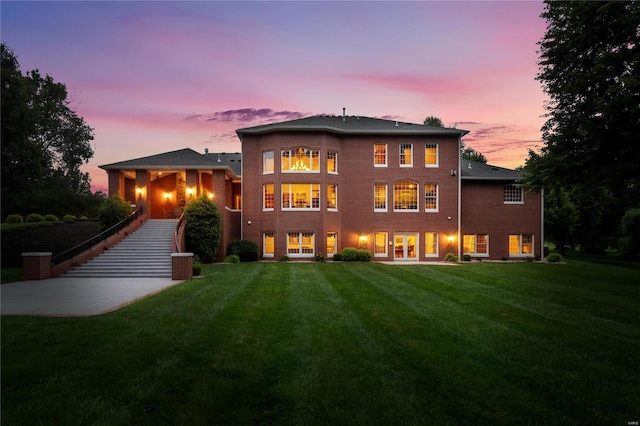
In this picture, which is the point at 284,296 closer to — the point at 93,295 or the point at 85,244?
the point at 93,295

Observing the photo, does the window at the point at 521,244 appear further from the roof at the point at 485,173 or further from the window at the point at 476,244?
the roof at the point at 485,173

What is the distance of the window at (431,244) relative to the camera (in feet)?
88.4

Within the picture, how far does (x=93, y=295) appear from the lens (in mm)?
11148

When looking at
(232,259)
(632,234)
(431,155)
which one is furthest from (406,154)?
(632,234)

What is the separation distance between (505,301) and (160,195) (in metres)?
25.9

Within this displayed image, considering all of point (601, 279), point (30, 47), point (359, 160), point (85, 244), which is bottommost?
point (601, 279)

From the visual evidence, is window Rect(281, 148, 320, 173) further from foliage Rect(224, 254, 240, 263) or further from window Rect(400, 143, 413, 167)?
foliage Rect(224, 254, 240, 263)

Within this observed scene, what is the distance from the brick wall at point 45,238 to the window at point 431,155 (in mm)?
23403

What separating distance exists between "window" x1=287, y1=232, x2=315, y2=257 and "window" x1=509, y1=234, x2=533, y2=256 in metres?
16.5

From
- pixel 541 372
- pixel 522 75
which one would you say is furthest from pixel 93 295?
pixel 522 75

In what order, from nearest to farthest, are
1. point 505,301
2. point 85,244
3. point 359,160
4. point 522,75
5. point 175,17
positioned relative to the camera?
point 505,301
point 175,17
point 85,244
point 522,75
point 359,160

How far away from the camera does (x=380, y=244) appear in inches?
1062

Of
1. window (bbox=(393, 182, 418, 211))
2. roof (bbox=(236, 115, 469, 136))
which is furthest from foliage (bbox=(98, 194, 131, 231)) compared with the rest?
window (bbox=(393, 182, 418, 211))

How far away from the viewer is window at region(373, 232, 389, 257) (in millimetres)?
26812
